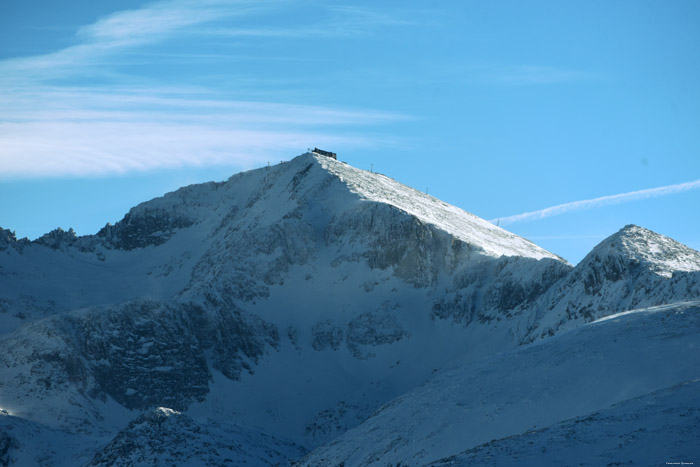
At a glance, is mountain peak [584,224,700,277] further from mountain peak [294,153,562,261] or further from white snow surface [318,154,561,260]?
white snow surface [318,154,561,260]

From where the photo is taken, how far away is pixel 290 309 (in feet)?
509

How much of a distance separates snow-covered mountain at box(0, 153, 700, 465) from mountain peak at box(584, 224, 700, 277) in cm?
35

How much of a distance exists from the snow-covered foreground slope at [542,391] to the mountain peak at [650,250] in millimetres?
52068

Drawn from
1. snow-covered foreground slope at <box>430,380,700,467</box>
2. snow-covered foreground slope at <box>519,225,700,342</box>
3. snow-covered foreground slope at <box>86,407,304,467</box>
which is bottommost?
snow-covered foreground slope at <box>86,407,304,467</box>

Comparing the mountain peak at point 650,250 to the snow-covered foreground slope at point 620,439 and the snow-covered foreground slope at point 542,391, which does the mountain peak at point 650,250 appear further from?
the snow-covered foreground slope at point 620,439

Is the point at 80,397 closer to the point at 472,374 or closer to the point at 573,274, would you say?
the point at 573,274

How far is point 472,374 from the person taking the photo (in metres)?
64.2

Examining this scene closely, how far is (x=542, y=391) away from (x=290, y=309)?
339 ft

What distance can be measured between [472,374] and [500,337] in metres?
75.1

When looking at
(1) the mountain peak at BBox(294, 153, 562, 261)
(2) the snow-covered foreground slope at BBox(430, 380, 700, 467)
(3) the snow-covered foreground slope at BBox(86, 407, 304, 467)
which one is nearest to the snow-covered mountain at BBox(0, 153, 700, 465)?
(1) the mountain peak at BBox(294, 153, 562, 261)

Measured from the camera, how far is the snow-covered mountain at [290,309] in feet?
393

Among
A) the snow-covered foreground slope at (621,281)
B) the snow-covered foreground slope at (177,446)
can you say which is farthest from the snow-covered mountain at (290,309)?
the snow-covered foreground slope at (177,446)

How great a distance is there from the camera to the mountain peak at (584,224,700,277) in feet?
371

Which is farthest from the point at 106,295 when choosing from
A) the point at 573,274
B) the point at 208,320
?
the point at 573,274
